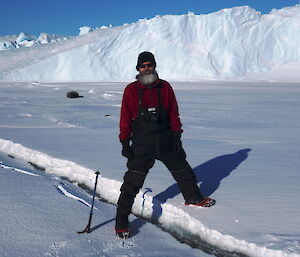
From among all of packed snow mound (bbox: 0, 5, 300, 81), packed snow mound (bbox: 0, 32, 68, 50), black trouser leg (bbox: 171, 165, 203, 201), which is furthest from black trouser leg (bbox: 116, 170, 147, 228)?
packed snow mound (bbox: 0, 32, 68, 50)

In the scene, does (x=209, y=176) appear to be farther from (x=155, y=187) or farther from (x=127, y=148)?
(x=127, y=148)

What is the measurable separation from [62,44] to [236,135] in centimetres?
3977

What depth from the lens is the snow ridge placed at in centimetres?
251

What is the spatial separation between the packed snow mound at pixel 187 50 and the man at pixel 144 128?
32.0m

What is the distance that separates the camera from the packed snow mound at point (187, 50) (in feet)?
115

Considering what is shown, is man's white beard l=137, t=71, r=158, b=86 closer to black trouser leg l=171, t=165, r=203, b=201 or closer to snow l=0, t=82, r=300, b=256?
black trouser leg l=171, t=165, r=203, b=201

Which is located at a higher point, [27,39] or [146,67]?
[27,39]

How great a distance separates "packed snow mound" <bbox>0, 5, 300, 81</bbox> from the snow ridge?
30.4 meters

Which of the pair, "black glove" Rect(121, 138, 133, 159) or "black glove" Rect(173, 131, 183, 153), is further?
"black glove" Rect(173, 131, 183, 153)

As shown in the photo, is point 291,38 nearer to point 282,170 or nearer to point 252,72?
point 252,72

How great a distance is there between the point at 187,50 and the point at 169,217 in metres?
34.5

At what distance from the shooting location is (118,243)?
2.53m

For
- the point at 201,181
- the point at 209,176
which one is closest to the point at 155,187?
the point at 201,181

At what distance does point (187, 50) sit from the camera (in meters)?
36.3
